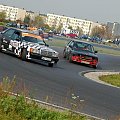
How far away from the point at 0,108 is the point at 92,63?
795 inches

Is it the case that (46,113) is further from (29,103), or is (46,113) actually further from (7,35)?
(7,35)

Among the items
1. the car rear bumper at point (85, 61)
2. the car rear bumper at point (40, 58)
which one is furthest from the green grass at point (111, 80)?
the car rear bumper at point (85, 61)

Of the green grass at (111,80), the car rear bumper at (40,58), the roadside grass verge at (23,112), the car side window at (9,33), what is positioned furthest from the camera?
the car side window at (9,33)

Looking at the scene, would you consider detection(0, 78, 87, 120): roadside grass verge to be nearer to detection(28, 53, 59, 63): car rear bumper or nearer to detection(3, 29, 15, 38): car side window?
detection(28, 53, 59, 63): car rear bumper

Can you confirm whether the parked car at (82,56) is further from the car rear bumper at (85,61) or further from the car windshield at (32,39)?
the car windshield at (32,39)

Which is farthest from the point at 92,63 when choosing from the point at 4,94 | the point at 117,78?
the point at 4,94

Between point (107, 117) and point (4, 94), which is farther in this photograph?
point (107, 117)

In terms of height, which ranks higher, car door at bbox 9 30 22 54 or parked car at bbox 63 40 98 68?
car door at bbox 9 30 22 54

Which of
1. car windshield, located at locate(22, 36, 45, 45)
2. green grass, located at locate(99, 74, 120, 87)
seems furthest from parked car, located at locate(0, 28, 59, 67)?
green grass, located at locate(99, 74, 120, 87)

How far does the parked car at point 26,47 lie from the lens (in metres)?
21.3

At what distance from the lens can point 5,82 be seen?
8742 millimetres

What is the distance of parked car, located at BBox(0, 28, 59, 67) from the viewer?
21297 millimetres

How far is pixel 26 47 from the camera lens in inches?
843

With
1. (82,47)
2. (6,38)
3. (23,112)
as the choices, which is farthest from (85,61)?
(23,112)
